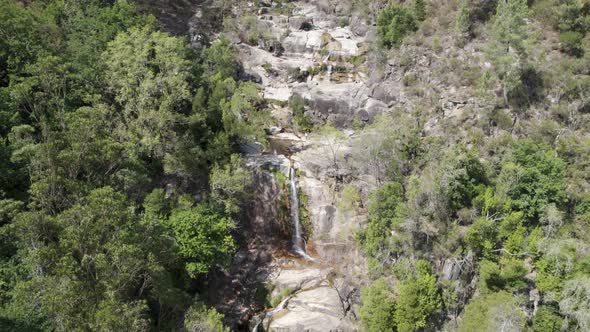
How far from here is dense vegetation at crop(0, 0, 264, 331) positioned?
94.5ft

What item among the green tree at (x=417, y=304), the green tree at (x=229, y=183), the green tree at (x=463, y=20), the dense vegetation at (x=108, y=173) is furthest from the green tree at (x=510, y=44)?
the green tree at (x=229, y=183)

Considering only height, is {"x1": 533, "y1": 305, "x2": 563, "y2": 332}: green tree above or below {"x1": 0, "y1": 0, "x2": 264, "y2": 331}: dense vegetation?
below

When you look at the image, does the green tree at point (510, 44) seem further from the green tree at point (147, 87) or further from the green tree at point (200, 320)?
the green tree at point (200, 320)

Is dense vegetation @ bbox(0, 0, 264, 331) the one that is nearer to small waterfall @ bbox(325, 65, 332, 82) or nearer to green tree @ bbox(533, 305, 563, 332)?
small waterfall @ bbox(325, 65, 332, 82)

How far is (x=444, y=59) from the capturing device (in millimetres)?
55781

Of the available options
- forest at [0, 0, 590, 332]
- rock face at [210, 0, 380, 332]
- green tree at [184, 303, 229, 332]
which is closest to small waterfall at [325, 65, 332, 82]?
rock face at [210, 0, 380, 332]

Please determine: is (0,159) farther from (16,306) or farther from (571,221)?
(571,221)

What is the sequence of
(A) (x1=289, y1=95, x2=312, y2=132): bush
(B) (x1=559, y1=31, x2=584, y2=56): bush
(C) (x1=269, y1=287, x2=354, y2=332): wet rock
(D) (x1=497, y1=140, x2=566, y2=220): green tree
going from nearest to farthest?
(D) (x1=497, y1=140, x2=566, y2=220): green tree → (C) (x1=269, y1=287, x2=354, y2=332): wet rock → (B) (x1=559, y1=31, x2=584, y2=56): bush → (A) (x1=289, y1=95, x2=312, y2=132): bush

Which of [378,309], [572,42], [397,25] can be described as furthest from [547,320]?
[397,25]

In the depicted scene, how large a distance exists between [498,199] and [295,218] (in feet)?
77.4

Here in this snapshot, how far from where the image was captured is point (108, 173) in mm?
38500

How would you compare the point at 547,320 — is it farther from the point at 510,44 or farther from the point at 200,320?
the point at 510,44

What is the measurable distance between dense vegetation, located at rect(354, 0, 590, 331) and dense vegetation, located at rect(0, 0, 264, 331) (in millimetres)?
16623

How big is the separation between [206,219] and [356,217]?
1830cm
